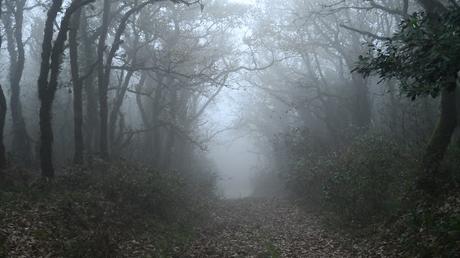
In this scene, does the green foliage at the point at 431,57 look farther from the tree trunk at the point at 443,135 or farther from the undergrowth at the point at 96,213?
the undergrowth at the point at 96,213

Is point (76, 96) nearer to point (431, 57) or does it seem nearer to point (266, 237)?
point (266, 237)

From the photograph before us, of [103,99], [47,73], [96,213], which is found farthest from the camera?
[103,99]

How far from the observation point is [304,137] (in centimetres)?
2817

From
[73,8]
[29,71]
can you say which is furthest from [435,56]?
[29,71]

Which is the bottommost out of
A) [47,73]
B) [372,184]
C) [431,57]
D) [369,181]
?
[372,184]

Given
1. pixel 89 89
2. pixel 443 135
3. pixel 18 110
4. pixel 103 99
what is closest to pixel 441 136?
pixel 443 135

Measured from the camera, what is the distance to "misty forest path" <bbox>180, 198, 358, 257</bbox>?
1239 centimetres

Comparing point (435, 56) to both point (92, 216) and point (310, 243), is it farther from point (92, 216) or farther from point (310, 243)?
point (92, 216)

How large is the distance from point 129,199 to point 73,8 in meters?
6.20

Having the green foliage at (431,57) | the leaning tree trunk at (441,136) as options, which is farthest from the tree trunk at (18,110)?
the green foliage at (431,57)

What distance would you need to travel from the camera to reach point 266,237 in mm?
14961

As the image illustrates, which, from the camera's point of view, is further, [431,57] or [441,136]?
[441,136]

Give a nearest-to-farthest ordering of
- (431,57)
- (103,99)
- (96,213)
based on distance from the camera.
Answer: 1. (431,57)
2. (96,213)
3. (103,99)

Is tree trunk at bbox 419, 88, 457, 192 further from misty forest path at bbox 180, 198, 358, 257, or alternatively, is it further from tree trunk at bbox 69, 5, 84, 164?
tree trunk at bbox 69, 5, 84, 164
